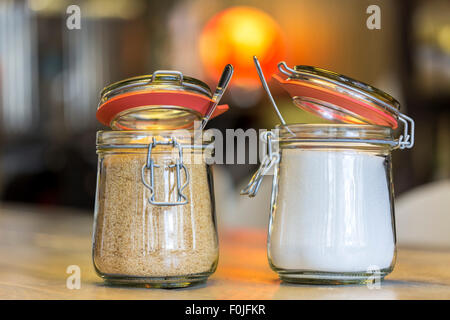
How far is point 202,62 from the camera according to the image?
120 inches

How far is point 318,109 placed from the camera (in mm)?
579

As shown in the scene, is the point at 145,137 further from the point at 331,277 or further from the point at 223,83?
the point at 331,277

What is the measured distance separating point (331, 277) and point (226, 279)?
0.10m

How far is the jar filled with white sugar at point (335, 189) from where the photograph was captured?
0.54 meters

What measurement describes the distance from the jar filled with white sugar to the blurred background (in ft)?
3.81

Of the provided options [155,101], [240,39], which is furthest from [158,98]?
[240,39]

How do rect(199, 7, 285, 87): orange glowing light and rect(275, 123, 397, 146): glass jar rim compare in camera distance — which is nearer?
rect(275, 123, 397, 146): glass jar rim

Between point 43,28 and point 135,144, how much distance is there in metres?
4.56

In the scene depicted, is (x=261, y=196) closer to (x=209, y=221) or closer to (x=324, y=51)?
(x=209, y=221)

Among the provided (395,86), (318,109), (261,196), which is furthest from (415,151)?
(318,109)

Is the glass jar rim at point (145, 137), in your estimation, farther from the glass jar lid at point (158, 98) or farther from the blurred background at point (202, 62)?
the blurred background at point (202, 62)

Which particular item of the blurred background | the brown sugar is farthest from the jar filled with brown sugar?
the blurred background

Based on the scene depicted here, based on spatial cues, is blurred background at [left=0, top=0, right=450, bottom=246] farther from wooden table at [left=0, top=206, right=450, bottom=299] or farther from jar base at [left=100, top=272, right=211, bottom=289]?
jar base at [left=100, top=272, right=211, bottom=289]

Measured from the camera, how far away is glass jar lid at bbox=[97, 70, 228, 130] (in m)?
0.54
